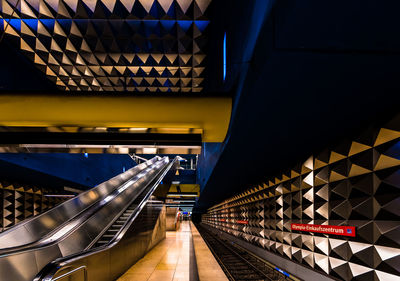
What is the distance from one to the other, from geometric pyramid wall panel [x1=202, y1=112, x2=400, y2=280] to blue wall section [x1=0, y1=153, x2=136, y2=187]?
376 inches

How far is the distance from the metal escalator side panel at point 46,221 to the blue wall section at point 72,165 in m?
4.53

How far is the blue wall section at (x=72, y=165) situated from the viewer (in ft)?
30.3

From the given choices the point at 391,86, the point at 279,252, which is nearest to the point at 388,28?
the point at 391,86

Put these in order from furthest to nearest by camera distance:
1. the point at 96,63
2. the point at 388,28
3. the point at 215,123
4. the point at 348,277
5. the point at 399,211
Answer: the point at 96,63, the point at 215,123, the point at 348,277, the point at 399,211, the point at 388,28

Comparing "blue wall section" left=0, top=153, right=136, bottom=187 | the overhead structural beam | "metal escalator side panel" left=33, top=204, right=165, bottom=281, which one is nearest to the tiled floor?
"metal escalator side panel" left=33, top=204, right=165, bottom=281

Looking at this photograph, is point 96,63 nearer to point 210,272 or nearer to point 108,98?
point 108,98

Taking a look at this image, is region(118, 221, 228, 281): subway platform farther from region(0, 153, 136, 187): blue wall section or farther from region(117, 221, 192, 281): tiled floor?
region(0, 153, 136, 187): blue wall section

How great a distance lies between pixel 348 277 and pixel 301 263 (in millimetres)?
1680

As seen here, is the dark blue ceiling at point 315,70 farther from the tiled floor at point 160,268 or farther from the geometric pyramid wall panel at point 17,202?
the geometric pyramid wall panel at point 17,202

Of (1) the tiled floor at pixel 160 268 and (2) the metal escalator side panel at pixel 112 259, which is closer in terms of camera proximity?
(2) the metal escalator side panel at pixel 112 259

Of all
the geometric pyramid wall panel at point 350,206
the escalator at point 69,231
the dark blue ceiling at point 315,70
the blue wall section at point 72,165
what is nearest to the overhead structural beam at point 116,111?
the dark blue ceiling at point 315,70

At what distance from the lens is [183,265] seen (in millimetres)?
5801

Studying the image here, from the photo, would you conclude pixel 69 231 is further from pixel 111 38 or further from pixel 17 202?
pixel 17 202

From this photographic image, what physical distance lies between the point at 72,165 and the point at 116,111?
9964mm
